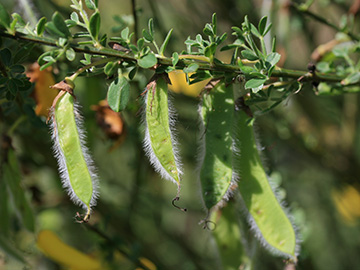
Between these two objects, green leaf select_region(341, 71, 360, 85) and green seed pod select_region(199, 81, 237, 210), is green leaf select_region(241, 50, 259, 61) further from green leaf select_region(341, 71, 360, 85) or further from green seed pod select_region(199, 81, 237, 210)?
green leaf select_region(341, 71, 360, 85)

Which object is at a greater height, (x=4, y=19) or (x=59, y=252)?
(x=4, y=19)

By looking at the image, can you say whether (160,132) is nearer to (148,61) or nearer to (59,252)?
(148,61)

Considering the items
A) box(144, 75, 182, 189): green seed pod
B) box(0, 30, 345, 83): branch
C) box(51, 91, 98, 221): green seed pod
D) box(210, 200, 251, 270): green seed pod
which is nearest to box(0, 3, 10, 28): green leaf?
box(0, 30, 345, 83): branch

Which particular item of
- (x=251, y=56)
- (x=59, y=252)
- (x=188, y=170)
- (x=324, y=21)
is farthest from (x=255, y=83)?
(x=188, y=170)

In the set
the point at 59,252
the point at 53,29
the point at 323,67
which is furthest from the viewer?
the point at 59,252

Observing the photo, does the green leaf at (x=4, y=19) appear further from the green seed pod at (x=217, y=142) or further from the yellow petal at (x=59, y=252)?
the yellow petal at (x=59, y=252)

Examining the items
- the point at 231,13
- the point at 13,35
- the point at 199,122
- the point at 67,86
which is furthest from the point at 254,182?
the point at 231,13
